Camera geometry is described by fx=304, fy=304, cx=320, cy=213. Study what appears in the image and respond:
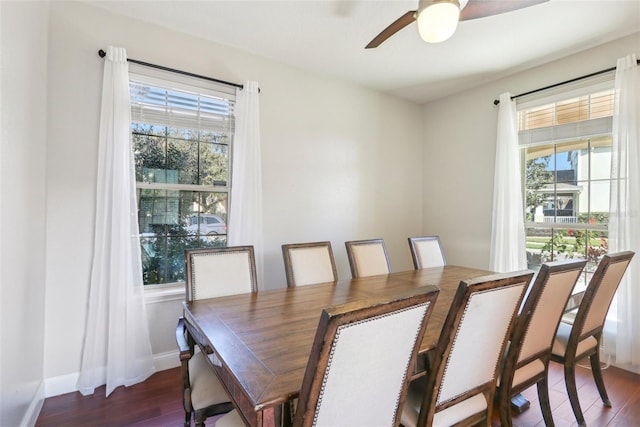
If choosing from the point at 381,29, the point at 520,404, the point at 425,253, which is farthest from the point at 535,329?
the point at 381,29

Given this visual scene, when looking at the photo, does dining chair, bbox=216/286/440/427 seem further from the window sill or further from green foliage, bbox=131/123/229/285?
green foliage, bbox=131/123/229/285

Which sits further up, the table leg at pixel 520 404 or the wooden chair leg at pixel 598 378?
the wooden chair leg at pixel 598 378

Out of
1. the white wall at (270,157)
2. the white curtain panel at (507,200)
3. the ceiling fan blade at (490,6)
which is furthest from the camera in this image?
the white curtain panel at (507,200)

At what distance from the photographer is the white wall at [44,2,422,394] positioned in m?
2.06

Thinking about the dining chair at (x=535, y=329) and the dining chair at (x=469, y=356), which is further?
the dining chair at (x=535, y=329)

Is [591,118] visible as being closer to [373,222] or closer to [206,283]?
[373,222]

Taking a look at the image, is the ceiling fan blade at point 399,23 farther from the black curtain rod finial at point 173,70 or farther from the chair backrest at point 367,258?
the chair backrest at point 367,258

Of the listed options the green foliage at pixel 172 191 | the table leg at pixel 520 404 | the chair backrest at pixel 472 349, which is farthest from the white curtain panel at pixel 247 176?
the table leg at pixel 520 404

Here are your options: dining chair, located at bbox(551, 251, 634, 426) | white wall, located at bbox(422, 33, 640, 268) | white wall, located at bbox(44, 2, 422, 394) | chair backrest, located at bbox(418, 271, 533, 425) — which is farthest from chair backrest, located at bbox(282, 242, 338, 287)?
white wall, located at bbox(422, 33, 640, 268)

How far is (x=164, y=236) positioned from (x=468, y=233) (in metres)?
3.24

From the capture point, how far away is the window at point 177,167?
2.39 metres

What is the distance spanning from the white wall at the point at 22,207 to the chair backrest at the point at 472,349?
6.03 ft

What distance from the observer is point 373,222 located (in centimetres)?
371

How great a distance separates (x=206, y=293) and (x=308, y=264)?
78cm
